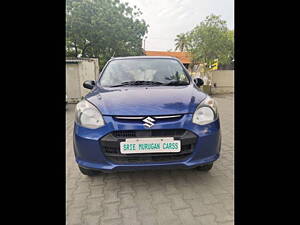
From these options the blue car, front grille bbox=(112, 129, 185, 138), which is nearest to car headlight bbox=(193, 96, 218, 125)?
the blue car

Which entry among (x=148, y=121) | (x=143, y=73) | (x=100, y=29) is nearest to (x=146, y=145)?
(x=148, y=121)

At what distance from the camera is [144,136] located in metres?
1.76

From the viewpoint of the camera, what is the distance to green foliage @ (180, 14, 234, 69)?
11977 mm

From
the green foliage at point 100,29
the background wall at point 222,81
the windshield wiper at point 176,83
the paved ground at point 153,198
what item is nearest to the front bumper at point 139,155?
the paved ground at point 153,198

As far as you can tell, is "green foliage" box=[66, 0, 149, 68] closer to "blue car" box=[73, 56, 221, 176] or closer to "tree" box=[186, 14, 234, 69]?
"tree" box=[186, 14, 234, 69]

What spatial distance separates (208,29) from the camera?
12023mm

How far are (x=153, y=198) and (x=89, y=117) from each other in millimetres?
1002

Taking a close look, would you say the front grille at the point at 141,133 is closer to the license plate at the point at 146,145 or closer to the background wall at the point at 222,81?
the license plate at the point at 146,145

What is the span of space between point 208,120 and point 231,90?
36.2 feet

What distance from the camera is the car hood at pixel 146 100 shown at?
5.99 feet

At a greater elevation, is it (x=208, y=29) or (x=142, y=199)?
(x=208, y=29)
